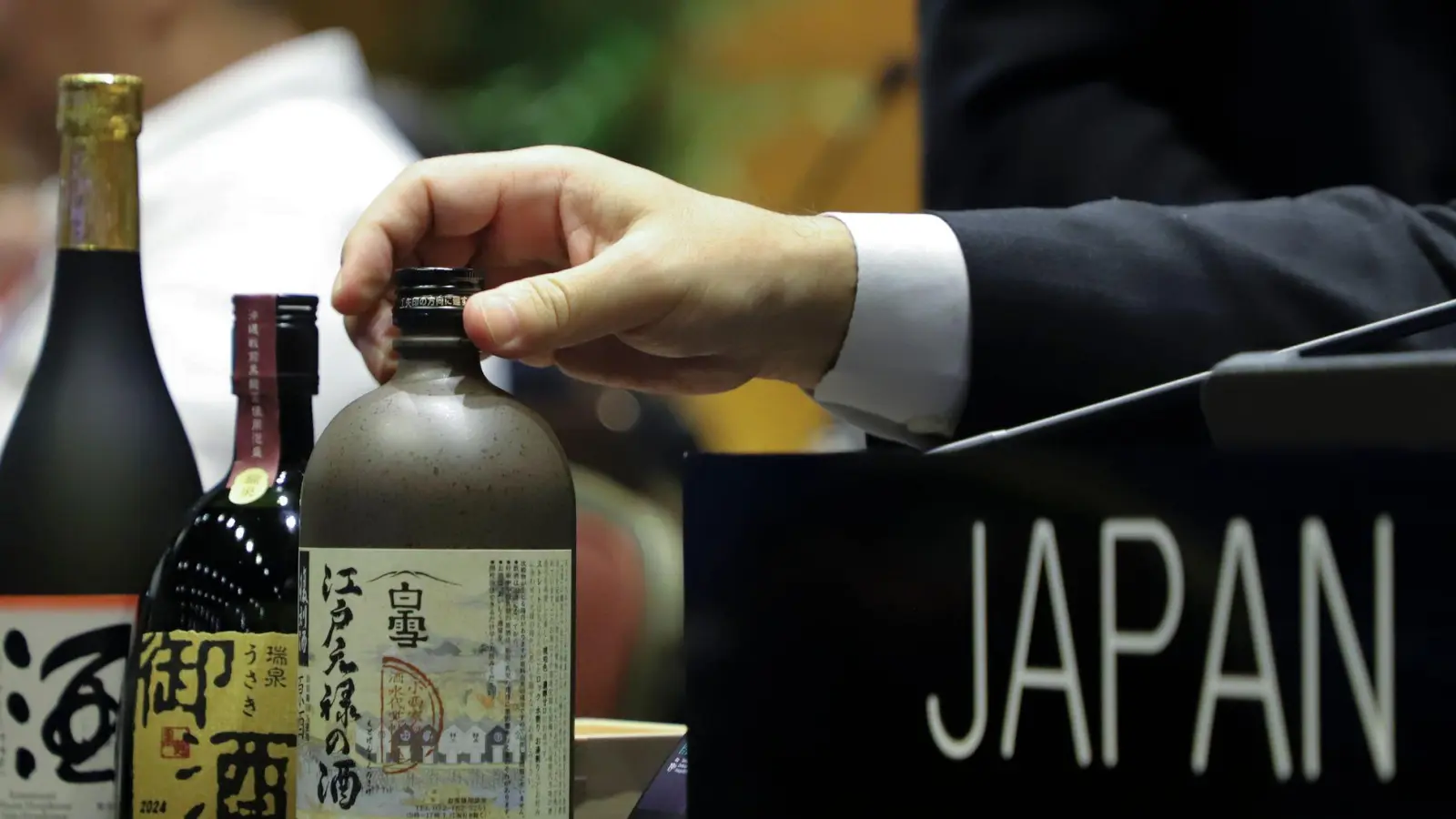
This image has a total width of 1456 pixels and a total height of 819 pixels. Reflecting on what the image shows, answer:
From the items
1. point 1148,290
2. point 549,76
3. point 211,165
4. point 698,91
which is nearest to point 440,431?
point 1148,290

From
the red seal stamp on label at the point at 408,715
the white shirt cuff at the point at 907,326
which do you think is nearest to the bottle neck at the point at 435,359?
the red seal stamp on label at the point at 408,715

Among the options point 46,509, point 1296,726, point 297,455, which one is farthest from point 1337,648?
point 46,509

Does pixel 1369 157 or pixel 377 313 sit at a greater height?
pixel 1369 157

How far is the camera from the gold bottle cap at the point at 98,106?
590 mm

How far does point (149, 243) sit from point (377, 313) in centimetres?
63

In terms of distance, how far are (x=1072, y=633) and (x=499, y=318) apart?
0.24 metres

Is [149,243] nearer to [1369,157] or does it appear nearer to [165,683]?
[165,683]

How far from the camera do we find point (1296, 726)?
1.14ft

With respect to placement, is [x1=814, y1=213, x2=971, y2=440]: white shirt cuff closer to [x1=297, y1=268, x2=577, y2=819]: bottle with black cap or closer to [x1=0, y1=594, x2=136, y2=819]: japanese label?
[x1=297, y1=268, x2=577, y2=819]: bottle with black cap

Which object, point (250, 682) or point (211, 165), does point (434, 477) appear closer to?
point (250, 682)

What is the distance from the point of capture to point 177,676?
52 centimetres

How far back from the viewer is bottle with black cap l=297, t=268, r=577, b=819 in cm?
45

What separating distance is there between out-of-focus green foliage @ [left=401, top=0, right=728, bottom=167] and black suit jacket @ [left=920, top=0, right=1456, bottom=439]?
808mm

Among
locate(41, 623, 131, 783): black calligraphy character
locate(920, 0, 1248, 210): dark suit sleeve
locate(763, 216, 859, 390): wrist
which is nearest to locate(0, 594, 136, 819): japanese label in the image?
locate(41, 623, 131, 783): black calligraphy character
